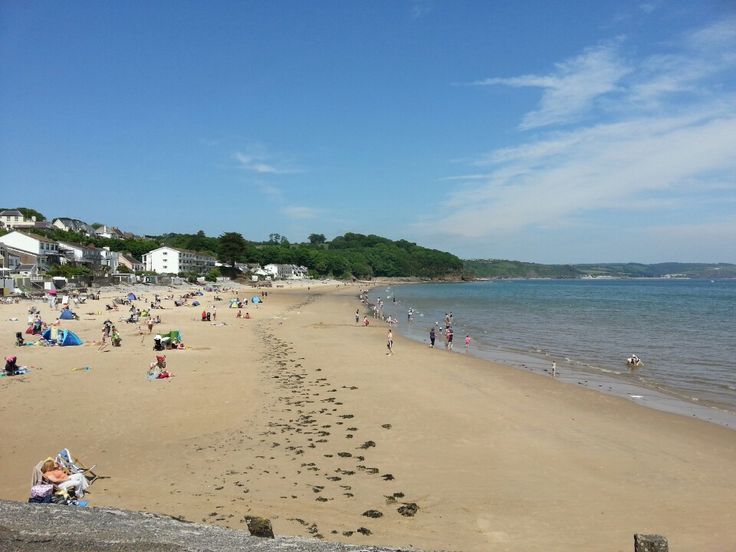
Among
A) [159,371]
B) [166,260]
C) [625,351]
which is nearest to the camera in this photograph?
[159,371]

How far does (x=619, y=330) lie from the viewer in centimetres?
3916

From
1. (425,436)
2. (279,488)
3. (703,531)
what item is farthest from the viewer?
(425,436)

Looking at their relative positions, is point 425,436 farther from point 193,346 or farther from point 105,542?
point 193,346

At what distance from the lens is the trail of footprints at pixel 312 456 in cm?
841

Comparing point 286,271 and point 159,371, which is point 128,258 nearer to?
point 286,271

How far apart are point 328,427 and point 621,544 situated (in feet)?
22.6

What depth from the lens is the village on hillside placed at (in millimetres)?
59688

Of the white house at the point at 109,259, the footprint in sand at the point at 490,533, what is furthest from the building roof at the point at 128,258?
the footprint in sand at the point at 490,533

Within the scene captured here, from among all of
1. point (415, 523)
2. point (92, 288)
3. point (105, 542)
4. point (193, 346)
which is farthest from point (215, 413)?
point (92, 288)

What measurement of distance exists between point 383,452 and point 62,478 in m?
5.94

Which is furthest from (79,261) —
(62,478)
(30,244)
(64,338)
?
(62,478)

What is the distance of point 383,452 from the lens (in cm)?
1085

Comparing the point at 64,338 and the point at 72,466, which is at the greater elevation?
the point at 64,338

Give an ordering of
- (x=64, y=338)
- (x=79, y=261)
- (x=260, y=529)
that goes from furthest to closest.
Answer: (x=79, y=261) < (x=64, y=338) < (x=260, y=529)
